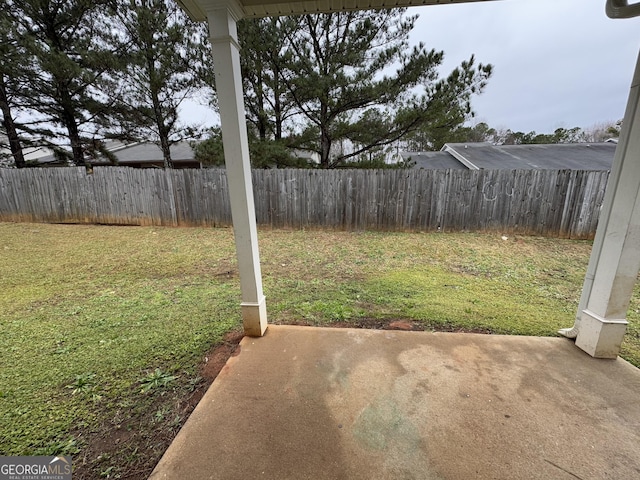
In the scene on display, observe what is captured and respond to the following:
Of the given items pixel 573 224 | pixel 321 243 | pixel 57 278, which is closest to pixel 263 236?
pixel 321 243

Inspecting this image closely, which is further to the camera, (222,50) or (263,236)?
(263,236)

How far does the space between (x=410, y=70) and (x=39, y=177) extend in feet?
30.1

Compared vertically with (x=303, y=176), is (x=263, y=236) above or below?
below

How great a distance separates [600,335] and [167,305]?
3.57 meters

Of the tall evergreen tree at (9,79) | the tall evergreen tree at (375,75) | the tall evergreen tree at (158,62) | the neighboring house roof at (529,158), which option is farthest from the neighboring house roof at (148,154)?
the neighboring house roof at (529,158)

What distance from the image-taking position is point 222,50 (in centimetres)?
164

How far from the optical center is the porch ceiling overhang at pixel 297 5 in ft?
5.83

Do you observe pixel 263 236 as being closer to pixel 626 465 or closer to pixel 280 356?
pixel 280 356

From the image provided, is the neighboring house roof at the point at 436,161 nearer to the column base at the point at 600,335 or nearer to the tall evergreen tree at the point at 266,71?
the tall evergreen tree at the point at 266,71

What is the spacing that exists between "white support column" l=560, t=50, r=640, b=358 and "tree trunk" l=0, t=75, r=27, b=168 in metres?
11.8

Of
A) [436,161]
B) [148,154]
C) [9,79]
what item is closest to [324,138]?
[436,161]

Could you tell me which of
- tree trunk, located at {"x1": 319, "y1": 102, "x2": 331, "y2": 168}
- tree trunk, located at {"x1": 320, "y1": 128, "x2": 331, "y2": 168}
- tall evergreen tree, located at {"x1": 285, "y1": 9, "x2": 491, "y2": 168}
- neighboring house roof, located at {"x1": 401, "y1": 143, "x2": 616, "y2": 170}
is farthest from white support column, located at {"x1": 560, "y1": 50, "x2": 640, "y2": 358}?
neighboring house roof, located at {"x1": 401, "y1": 143, "x2": 616, "y2": 170}

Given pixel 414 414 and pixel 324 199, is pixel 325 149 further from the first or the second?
pixel 414 414

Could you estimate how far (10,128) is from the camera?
779 cm
